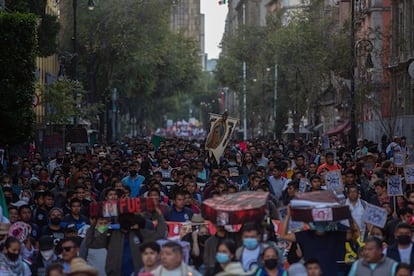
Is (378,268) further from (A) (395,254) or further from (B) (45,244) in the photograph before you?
(B) (45,244)

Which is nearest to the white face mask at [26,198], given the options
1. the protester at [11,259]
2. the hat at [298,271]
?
the protester at [11,259]

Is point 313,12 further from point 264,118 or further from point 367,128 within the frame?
point 264,118

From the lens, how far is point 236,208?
13.3 meters

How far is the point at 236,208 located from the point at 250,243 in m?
0.81

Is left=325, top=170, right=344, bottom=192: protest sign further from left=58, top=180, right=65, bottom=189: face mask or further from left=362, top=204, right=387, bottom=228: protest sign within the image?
left=58, top=180, right=65, bottom=189: face mask

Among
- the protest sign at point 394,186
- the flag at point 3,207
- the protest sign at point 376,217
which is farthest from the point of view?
the protest sign at point 394,186

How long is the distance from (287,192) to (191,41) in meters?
67.8

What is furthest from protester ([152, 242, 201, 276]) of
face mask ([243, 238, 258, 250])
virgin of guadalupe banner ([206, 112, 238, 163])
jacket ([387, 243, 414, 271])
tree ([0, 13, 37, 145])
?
virgin of guadalupe banner ([206, 112, 238, 163])

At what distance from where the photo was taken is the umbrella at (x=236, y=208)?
1315 centimetres

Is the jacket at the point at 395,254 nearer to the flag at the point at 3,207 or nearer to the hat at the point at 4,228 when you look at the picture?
the hat at the point at 4,228

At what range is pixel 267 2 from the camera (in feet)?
498

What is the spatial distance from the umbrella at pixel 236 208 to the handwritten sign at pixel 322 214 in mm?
513

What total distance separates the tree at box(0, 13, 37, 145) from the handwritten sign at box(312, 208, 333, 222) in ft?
55.5

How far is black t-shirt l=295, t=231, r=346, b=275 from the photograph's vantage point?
45.0 feet
